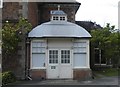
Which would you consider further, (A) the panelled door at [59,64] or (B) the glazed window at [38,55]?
(B) the glazed window at [38,55]

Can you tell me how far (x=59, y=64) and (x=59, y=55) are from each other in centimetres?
68

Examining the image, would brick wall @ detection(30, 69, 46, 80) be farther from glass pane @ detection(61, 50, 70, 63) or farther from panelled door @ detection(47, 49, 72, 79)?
glass pane @ detection(61, 50, 70, 63)

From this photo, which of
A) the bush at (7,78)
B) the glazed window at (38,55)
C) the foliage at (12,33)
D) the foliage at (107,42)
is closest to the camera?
the bush at (7,78)

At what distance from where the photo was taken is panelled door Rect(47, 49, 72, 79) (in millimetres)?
25672

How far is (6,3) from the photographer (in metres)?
25.9

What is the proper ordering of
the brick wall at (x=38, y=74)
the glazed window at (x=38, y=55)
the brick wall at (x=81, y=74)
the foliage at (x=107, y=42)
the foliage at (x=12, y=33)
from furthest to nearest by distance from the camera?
the foliage at (x=107, y=42), the glazed window at (x=38, y=55), the brick wall at (x=81, y=74), the brick wall at (x=38, y=74), the foliage at (x=12, y=33)

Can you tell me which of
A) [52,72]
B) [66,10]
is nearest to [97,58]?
[66,10]

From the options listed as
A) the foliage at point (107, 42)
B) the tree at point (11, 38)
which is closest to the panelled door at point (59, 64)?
the tree at point (11, 38)

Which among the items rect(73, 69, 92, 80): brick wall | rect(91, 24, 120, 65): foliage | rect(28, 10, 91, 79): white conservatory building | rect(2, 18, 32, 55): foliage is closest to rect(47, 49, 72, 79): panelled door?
rect(28, 10, 91, 79): white conservatory building

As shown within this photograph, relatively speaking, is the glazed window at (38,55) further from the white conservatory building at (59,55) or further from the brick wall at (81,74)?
the brick wall at (81,74)

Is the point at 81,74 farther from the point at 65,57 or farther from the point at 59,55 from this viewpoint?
the point at 59,55

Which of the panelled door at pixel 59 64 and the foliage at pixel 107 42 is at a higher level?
the foliage at pixel 107 42

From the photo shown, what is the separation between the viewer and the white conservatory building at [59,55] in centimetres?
2566

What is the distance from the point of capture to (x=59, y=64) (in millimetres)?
25750
